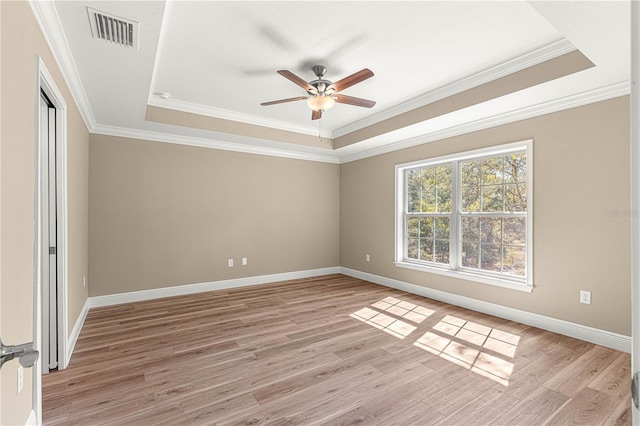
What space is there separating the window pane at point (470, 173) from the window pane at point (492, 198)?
0.56 feet

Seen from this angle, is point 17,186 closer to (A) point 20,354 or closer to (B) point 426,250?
(A) point 20,354

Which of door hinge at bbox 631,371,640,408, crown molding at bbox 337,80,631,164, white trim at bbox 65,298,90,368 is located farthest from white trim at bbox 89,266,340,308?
door hinge at bbox 631,371,640,408

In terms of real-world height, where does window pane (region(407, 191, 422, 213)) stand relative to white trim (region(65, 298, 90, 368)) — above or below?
above

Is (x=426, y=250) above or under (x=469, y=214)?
under

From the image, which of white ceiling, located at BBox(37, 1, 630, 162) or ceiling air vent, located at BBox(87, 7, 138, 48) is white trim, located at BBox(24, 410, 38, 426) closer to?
white ceiling, located at BBox(37, 1, 630, 162)

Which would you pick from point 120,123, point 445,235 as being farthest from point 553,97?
point 120,123

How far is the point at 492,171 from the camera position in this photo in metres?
4.06

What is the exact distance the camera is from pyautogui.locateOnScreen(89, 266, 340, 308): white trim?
4340mm

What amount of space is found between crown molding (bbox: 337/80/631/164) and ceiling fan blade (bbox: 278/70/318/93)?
2186 mm

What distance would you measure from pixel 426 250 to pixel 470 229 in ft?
2.74

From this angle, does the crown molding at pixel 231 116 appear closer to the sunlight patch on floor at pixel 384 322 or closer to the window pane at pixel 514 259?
the sunlight patch on floor at pixel 384 322

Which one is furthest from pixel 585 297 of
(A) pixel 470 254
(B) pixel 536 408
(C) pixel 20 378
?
(C) pixel 20 378

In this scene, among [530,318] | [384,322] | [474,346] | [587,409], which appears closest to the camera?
[587,409]

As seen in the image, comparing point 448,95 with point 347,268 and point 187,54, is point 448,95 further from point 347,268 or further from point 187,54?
point 347,268
